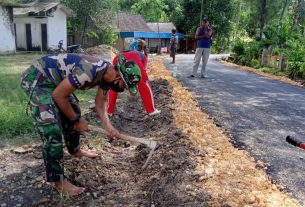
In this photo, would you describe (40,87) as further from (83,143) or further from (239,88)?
(239,88)

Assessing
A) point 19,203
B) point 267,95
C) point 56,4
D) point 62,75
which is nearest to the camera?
point 62,75

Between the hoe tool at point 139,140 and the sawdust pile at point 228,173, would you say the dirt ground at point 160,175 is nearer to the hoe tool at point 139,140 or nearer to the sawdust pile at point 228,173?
the sawdust pile at point 228,173

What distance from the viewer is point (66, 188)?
349cm

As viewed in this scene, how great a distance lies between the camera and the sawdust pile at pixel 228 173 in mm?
3102

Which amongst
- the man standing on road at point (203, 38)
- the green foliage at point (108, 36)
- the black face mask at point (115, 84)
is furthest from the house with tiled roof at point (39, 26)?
the black face mask at point (115, 84)

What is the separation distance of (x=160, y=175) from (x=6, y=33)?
1928 centimetres

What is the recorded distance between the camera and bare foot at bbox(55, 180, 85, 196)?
3.47 metres

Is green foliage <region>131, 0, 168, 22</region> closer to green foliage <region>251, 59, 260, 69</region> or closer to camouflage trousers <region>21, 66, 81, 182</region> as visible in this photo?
green foliage <region>251, 59, 260, 69</region>

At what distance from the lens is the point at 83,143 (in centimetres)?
491

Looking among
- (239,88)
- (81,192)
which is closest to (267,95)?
(239,88)

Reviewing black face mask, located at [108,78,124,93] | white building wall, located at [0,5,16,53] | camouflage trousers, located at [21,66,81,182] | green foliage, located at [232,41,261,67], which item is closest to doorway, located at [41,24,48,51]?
white building wall, located at [0,5,16,53]

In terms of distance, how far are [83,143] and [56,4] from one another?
19224 millimetres

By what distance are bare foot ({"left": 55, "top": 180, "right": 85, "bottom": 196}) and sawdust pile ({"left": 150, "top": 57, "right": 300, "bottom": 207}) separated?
49.7 inches

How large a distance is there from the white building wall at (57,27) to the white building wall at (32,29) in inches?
18.4
